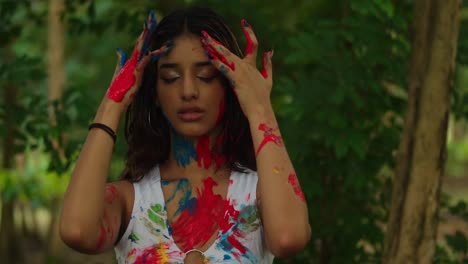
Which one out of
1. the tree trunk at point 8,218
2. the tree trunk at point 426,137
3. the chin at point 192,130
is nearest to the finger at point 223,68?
the chin at point 192,130

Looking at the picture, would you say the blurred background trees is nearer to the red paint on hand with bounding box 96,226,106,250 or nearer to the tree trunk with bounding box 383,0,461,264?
the tree trunk with bounding box 383,0,461,264

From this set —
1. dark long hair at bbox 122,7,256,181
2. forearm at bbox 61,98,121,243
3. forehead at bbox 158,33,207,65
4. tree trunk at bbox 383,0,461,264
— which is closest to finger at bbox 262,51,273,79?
dark long hair at bbox 122,7,256,181

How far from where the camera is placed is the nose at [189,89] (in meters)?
2.53

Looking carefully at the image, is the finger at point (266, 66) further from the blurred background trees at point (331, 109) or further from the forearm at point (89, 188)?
the blurred background trees at point (331, 109)

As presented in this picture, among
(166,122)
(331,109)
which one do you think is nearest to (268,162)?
(166,122)

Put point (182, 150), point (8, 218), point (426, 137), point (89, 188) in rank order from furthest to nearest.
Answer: point (8, 218) < point (426, 137) < point (182, 150) < point (89, 188)

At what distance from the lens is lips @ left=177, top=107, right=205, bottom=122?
101 inches

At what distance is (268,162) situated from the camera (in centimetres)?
246

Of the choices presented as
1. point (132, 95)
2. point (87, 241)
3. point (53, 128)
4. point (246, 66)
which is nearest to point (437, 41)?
point (246, 66)

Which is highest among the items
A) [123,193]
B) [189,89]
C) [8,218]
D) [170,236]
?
[189,89]

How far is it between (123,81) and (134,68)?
0.21 ft

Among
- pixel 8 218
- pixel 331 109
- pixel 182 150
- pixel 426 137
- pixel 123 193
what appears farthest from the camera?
pixel 8 218

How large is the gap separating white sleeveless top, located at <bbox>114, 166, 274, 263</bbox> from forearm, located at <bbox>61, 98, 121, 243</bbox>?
174 mm

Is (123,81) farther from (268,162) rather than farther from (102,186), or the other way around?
(268,162)
